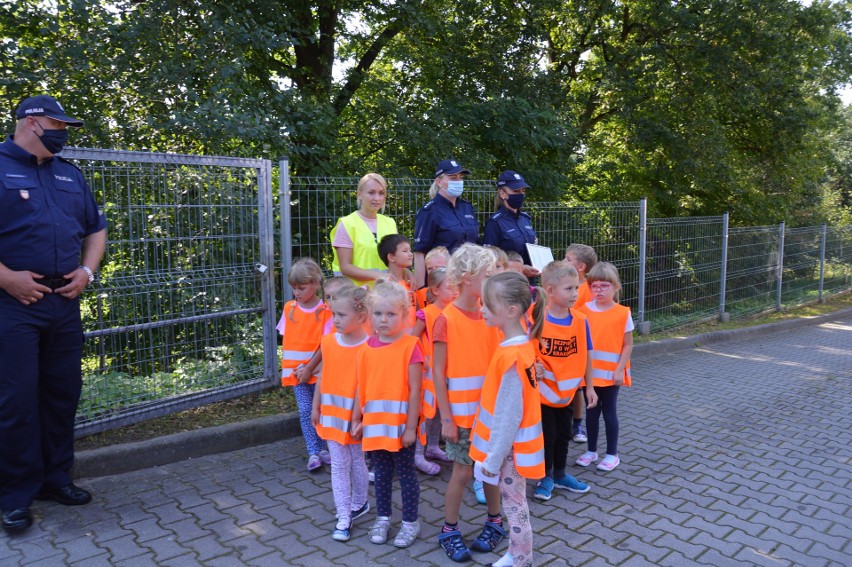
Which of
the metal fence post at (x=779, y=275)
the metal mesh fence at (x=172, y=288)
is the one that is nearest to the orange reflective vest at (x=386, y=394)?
the metal mesh fence at (x=172, y=288)

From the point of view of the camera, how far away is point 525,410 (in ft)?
10.1

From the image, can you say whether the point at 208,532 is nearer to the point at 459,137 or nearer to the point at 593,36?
the point at 459,137

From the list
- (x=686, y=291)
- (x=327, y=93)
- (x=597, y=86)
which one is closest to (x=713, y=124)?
(x=597, y=86)

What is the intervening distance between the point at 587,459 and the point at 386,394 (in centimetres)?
210

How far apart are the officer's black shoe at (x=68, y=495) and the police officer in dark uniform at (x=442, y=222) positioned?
2.77m

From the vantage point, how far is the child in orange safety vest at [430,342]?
3.65 meters

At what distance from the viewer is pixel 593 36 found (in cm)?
1502

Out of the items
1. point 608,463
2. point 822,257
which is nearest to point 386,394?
point 608,463

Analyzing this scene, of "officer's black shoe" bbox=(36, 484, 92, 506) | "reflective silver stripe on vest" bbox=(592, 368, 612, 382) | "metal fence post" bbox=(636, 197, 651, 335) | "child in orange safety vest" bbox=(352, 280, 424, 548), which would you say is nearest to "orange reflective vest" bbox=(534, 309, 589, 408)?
"reflective silver stripe on vest" bbox=(592, 368, 612, 382)

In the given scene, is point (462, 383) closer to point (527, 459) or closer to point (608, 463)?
point (527, 459)

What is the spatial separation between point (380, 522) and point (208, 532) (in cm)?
100

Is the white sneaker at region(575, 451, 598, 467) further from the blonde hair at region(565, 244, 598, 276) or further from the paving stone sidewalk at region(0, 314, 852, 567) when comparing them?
the blonde hair at region(565, 244, 598, 276)

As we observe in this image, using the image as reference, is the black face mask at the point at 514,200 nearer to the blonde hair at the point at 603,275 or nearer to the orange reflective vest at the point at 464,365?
the blonde hair at the point at 603,275

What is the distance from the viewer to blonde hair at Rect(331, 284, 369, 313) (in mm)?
3521
